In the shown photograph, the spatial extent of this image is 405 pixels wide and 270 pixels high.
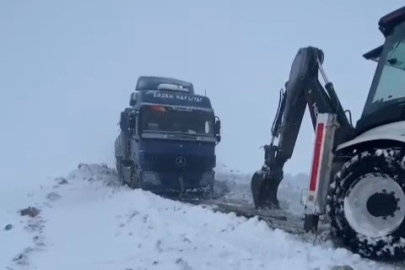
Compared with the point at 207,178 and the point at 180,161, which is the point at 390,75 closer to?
the point at 180,161

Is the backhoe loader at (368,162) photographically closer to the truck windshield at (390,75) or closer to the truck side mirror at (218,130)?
the truck windshield at (390,75)

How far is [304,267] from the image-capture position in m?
4.66

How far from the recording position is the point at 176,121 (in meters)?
13.7

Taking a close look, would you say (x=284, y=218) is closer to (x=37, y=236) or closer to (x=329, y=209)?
(x=329, y=209)

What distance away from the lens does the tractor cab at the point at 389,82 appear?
18.6 feet

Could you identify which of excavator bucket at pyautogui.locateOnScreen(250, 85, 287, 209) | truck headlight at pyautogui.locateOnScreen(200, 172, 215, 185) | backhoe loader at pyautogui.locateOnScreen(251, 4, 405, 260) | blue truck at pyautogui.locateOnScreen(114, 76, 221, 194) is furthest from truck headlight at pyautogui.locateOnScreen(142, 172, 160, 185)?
backhoe loader at pyautogui.locateOnScreen(251, 4, 405, 260)

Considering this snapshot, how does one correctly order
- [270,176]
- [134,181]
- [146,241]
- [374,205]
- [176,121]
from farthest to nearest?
[134,181] < [176,121] < [270,176] < [146,241] < [374,205]

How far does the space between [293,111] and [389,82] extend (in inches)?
86.6

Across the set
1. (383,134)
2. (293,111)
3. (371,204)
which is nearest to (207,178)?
(293,111)

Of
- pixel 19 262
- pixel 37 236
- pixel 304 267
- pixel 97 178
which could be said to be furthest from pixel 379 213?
pixel 97 178

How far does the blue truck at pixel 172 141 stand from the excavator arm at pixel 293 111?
5417mm

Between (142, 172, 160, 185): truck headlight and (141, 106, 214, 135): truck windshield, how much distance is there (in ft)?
4.02

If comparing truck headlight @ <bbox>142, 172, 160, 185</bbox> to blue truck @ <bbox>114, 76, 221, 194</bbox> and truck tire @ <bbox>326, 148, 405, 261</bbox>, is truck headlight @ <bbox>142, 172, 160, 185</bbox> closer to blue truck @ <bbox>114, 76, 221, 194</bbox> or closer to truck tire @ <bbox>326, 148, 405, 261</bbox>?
blue truck @ <bbox>114, 76, 221, 194</bbox>

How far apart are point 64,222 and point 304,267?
232 inches
